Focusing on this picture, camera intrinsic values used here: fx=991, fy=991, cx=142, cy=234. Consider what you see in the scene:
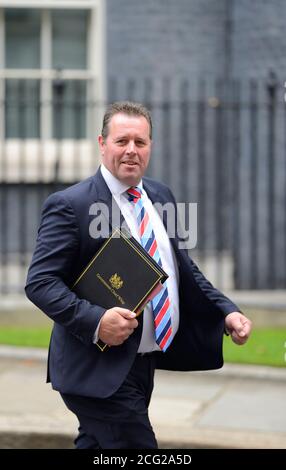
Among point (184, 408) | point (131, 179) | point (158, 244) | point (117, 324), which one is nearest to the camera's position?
point (117, 324)

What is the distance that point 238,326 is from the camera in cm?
428

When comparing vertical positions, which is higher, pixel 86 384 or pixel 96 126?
pixel 96 126

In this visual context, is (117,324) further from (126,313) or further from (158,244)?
A: (158,244)

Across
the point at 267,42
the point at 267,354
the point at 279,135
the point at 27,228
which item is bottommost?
the point at 267,354

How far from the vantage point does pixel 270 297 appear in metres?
10.0

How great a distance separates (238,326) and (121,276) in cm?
60

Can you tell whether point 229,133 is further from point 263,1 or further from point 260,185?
point 263,1

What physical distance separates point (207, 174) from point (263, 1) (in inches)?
77.2

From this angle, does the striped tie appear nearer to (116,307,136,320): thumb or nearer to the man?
the man

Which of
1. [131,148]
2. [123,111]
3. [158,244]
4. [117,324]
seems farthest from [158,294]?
[123,111]

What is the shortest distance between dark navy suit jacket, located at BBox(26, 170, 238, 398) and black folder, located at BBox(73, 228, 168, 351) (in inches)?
2.7

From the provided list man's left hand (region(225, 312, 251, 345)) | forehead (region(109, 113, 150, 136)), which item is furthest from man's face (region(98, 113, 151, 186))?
man's left hand (region(225, 312, 251, 345))
